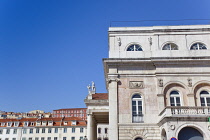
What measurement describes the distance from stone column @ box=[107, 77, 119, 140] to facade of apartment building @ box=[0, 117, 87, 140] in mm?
51850

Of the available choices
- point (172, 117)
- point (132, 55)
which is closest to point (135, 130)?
point (172, 117)

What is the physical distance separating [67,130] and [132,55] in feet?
176

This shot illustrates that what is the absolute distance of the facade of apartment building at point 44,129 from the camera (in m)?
72.2

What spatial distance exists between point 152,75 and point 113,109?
199 inches

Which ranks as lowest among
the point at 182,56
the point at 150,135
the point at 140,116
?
the point at 150,135

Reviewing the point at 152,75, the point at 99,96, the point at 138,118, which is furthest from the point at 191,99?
the point at 99,96

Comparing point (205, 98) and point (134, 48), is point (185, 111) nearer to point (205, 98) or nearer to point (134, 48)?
point (205, 98)

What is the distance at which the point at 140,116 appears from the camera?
2261cm

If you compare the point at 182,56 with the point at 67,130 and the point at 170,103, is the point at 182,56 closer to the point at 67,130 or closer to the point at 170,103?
the point at 170,103

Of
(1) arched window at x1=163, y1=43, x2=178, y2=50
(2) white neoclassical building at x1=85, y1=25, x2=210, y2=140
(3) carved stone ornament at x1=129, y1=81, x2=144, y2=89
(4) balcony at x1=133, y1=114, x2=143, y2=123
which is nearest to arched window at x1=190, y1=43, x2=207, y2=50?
(2) white neoclassical building at x1=85, y1=25, x2=210, y2=140

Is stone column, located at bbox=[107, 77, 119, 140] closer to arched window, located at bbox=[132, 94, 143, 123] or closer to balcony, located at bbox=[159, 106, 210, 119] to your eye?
arched window, located at bbox=[132, 94, 143, 123]

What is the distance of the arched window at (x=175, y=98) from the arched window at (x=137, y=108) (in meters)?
2.93

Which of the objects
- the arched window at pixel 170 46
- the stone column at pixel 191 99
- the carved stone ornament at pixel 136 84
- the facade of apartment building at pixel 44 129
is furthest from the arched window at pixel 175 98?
the facade of apartment building at pixel 44 129

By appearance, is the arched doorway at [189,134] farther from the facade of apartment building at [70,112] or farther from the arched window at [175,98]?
the facade of apartment building at [70,112]
